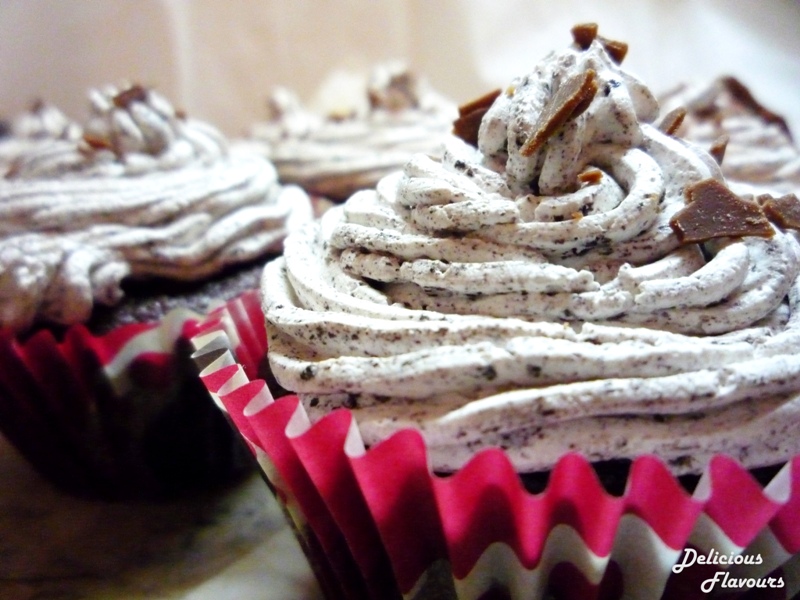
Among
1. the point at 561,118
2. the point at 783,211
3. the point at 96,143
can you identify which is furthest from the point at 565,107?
the point at 96,143

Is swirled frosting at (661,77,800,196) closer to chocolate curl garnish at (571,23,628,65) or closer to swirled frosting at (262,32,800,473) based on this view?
chocolate curl garnish at (571,23,628,65)

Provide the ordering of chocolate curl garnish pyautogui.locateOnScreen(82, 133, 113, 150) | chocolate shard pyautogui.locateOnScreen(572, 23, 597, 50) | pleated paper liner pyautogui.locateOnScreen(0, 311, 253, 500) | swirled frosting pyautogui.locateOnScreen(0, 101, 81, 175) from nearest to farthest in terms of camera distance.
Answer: chocolate shard pyautogui.locateOnScreen(572, 23, 597, 50) < pleated paper liner pyautogui.locateOnScreen(0, 311, 253, 500) < chocolate curl garnish pyautogui.locateOnScreen(82, 133, 113, 150) < swirled frosting pyautogui.locateOnScreen(0, 101, 81, 175)

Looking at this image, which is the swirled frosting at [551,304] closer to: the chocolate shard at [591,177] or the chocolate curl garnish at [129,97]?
the chocolate shard at [591,177]

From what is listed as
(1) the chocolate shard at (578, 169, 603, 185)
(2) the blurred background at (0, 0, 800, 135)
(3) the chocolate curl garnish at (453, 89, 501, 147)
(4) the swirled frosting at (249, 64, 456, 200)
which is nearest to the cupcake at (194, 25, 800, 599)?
(1) the chocolate shard at (578, 169, 603, 185)

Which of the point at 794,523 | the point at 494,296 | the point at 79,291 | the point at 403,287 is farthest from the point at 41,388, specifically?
the point at 794,523

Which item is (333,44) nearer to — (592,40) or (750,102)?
(750,102)

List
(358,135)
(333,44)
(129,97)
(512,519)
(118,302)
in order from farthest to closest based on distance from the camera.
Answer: (333,44)
(358,135)
(129,97)
(118,302)
(512,519)

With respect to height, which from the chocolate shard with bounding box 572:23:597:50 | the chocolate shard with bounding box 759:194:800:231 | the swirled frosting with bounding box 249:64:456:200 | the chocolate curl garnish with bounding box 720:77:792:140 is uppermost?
the chocolate shard with bounding box 572:23:597:50
